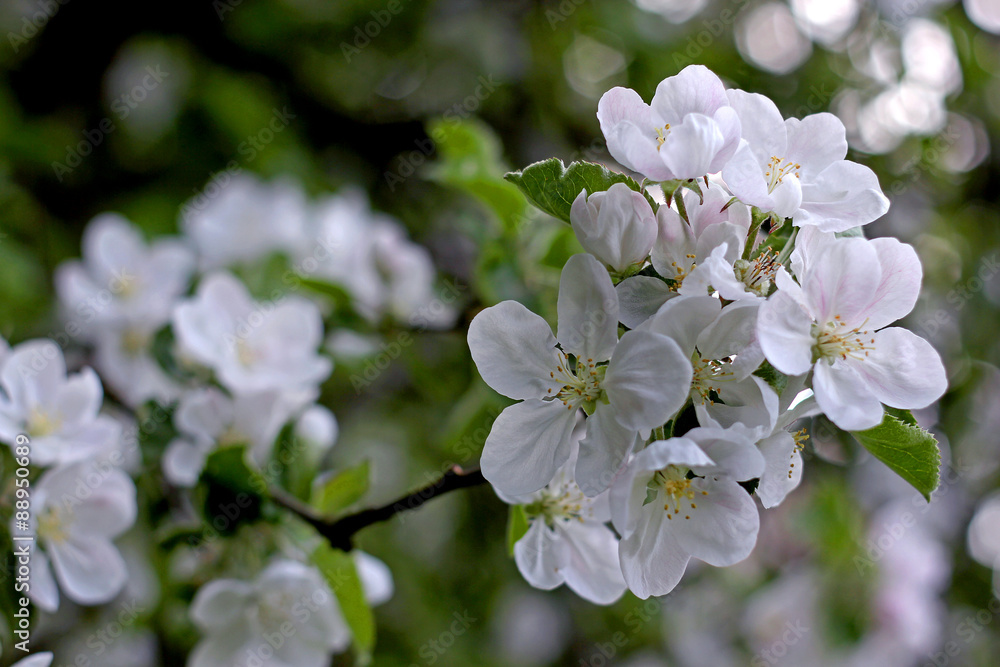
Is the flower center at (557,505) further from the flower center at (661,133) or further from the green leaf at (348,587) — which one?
the flower center at (661,133)

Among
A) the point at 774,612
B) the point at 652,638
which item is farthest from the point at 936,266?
the point at 652,638

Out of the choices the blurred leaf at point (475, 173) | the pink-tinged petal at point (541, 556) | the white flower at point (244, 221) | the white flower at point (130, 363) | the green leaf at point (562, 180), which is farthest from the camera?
the white flower at point (244, 221)

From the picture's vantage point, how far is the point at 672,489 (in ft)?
2.54

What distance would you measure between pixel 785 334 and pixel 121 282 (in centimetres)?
141

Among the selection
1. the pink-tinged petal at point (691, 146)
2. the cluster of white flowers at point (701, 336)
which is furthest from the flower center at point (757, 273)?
the pink-tinged petal at point (691, 146)

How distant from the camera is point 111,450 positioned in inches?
43.9

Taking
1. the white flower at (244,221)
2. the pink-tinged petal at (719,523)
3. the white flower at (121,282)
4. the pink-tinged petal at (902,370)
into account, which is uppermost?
the pink-tinged petal at (902,370)

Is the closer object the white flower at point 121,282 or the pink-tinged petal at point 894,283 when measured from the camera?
the pink-tinged petal at point 894,283

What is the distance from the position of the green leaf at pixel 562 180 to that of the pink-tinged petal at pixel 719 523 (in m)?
0.29

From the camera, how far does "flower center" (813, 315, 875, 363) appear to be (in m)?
0.75

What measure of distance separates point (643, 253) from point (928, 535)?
89.1 inches

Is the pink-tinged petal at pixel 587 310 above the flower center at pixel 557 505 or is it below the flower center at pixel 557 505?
above

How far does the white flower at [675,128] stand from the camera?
28.2 inches

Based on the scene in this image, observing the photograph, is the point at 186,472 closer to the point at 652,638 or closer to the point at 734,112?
the point at 734,112
